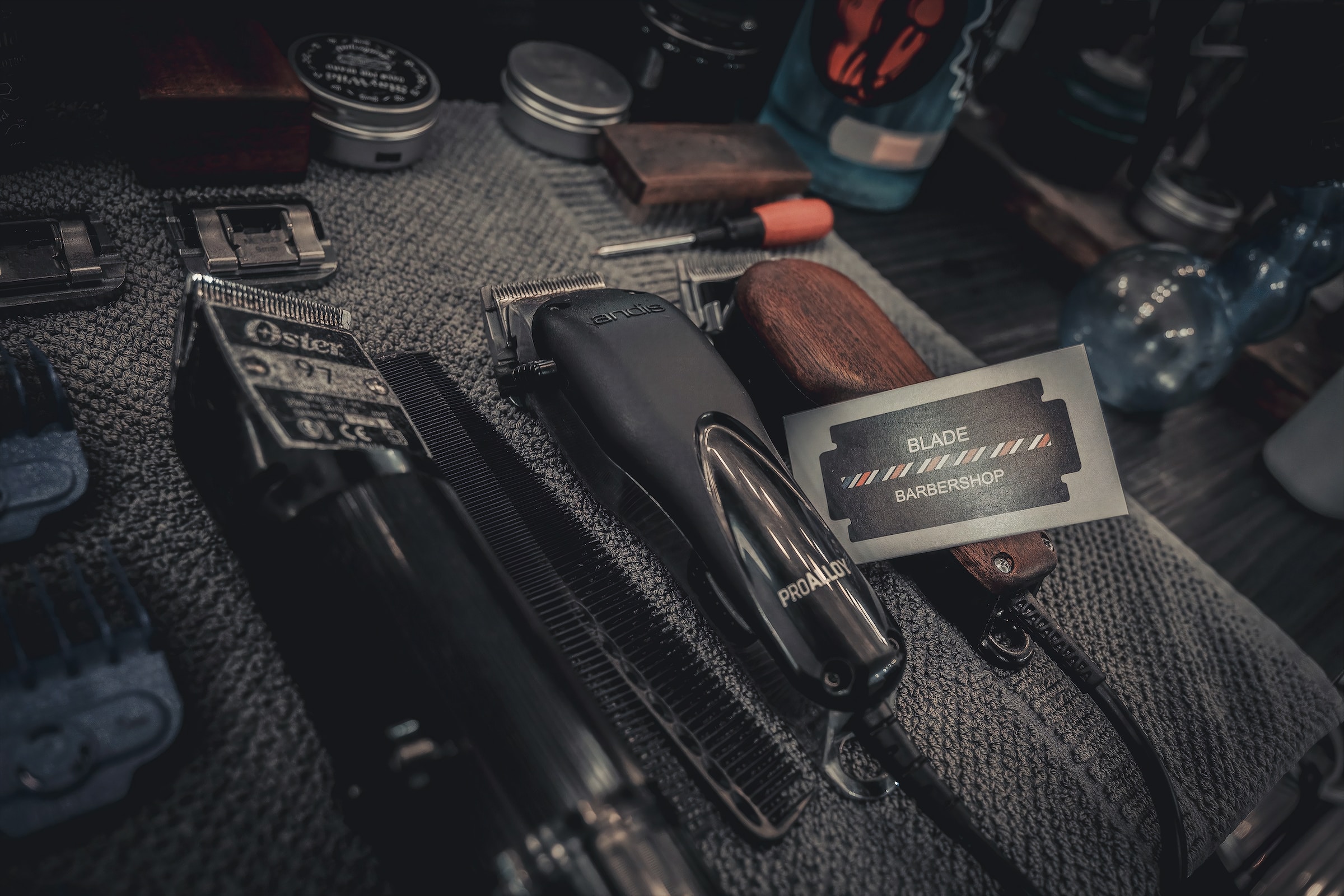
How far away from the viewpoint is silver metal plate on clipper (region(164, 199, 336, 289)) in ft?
1.65

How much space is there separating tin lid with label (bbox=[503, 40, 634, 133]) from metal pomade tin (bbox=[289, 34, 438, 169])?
0.33 ft

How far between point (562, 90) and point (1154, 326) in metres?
0.58

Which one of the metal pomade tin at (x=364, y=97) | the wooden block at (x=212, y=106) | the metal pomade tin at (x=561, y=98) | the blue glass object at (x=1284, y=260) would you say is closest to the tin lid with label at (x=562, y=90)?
the metal pomade tin at (x=561, y=98)

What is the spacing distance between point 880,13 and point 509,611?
629 mm

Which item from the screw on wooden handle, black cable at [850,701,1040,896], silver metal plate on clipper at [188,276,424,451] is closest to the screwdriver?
the screw on wooden handle

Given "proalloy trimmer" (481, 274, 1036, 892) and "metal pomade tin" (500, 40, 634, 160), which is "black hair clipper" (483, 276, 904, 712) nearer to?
"proalloy trimmer" (481, 274, 1036, 892)

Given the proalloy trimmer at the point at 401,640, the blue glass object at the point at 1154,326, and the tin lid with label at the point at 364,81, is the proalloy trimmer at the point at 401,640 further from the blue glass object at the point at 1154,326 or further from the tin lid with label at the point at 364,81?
the blue glass object at the point at 1154,326

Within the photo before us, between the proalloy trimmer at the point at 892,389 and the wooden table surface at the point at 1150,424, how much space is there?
0.87ft

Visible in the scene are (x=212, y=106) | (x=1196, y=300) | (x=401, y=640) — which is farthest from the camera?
(x=1196, y=300)

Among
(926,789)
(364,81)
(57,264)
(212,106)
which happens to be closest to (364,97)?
(364,81)

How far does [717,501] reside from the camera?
A: 0.38m

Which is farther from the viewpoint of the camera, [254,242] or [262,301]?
[254,242]

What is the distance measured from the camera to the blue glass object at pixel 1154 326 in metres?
0.65

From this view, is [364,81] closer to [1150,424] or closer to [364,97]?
[364,97]
